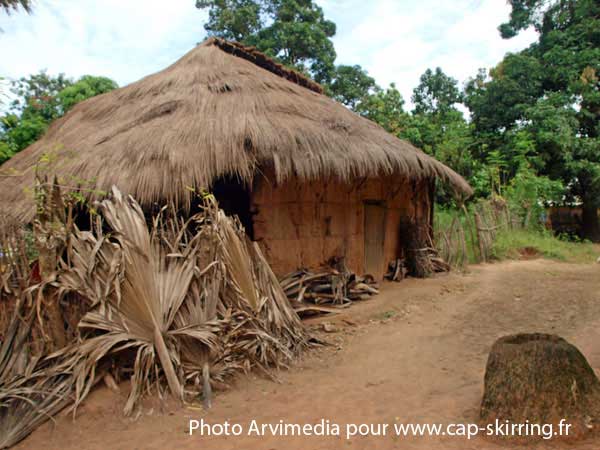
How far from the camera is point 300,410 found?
10.1 ft

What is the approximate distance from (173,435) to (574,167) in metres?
11.4

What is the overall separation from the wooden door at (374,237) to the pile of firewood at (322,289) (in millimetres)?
925

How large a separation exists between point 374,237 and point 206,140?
11.5 feet

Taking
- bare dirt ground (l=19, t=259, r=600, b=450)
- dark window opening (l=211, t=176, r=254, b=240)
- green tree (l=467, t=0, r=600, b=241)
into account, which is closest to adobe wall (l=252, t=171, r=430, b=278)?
dark window opening (l=211, t=176, r=254, b=240)

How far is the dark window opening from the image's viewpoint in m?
6.55

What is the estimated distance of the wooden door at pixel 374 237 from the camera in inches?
295

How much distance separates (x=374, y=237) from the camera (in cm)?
759

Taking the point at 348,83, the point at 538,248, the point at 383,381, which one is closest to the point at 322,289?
the point at 383,381

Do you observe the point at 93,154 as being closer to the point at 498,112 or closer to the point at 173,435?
the point at 173,435

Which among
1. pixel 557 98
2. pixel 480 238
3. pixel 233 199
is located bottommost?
pixel 480 238

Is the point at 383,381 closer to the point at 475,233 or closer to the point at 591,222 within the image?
the point at 475,233

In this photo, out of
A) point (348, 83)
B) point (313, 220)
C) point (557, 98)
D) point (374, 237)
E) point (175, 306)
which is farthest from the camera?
point (348, 83)

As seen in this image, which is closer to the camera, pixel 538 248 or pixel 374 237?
pixel 374 237

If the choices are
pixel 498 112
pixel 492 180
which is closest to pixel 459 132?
pixel 498 112
